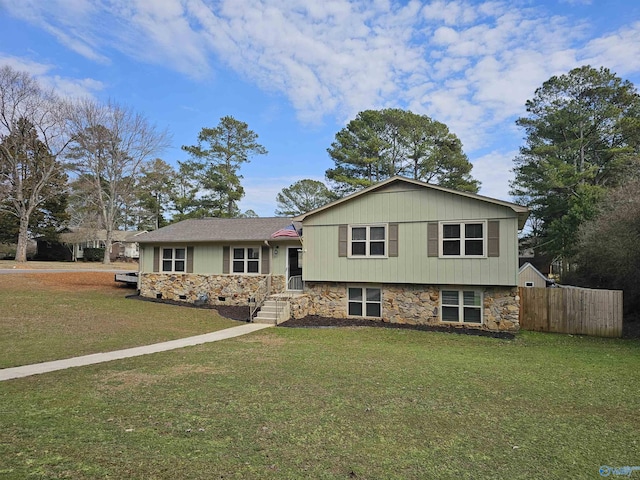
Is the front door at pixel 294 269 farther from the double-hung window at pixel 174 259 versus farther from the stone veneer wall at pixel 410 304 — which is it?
the double-hung window at pixel 174 259

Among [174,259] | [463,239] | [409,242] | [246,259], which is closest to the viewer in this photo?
[463,239]

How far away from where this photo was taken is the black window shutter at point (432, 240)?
44.9 ft

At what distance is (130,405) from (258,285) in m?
12.2

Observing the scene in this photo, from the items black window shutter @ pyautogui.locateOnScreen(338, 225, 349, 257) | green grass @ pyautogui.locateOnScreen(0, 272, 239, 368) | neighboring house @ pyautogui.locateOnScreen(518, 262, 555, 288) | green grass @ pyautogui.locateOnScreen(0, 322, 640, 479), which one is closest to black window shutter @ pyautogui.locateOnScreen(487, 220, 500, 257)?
green grass @ pyautogui.locateOnScreen(0, 322, 640, 479)

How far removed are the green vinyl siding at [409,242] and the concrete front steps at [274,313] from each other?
5.11ft

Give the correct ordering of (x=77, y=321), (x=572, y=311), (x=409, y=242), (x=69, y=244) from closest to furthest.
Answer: (x=77, y=321) → (x=572, y=311) → (x=409, y=242) → (x=69, y=244)

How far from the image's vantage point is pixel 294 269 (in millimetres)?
18062

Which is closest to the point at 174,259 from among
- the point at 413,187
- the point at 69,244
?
the point at 413,187

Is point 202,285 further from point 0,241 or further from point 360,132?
point 0,241

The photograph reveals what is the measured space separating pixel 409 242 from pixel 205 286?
9.74m

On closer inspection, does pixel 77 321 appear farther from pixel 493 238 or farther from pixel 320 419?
pixel 493 238

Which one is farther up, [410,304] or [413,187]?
[413,187]

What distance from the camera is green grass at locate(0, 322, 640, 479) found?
11.9ft

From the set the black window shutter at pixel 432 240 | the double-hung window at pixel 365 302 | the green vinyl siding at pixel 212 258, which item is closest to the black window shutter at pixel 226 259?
the green vinyl siding at pixel 212 258
